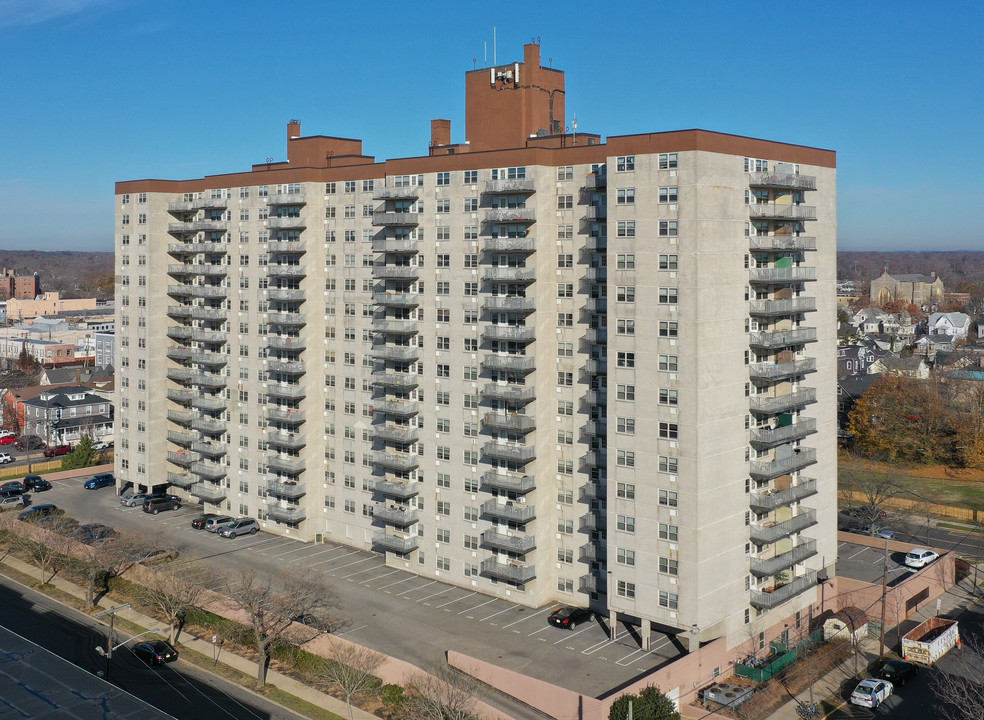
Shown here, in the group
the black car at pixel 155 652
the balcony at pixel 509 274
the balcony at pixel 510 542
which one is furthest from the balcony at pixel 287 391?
the black car at pixel 155 652

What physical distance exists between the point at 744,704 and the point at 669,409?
65.0 ft

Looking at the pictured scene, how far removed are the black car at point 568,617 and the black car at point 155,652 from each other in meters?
28.5

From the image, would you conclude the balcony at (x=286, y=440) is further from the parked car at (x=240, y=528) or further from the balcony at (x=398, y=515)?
the balcony at (x=398, y=515)

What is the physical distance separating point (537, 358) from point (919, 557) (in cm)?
4292

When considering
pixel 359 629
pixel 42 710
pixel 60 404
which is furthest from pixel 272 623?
pixel 60 404

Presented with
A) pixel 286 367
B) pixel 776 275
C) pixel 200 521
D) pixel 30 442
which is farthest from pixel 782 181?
pixel 30 442

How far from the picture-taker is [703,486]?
62.2 meters

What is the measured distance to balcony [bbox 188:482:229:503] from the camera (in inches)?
3824

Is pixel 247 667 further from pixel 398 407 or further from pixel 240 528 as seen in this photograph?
pixel 240 528

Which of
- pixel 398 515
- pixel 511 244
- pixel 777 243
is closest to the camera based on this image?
pixel 777 243

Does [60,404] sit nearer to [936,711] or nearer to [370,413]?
[370,413]

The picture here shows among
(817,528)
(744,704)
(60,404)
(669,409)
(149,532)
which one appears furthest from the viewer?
(60,404)

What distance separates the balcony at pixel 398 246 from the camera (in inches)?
3095

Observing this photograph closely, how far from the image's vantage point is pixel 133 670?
65.6m
